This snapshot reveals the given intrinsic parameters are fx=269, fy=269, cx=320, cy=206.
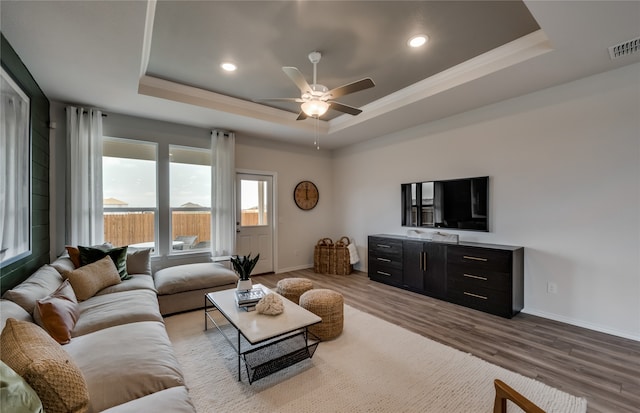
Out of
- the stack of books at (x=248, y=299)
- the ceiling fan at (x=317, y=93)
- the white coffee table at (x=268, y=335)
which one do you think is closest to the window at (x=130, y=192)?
the white coffee table at (x=268, y=335)

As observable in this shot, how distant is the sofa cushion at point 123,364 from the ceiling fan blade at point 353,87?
255 cm

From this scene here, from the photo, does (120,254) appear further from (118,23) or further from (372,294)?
(372,294)

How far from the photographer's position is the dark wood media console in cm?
324

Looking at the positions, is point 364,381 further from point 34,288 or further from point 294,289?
point 34,288

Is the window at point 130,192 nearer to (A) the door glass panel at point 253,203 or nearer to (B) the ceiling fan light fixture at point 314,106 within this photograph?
(A) the door glass panel at point 253,203

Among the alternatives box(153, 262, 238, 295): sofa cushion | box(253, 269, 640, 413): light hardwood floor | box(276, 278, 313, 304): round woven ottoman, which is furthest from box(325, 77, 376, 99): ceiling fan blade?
box(153, 262, 238, 295): sofa cushion

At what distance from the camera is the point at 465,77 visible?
3.09 metres

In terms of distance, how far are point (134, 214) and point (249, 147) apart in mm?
2245

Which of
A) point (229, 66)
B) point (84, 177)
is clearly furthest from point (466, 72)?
point (84, 177)

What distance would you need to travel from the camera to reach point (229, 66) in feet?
10.2

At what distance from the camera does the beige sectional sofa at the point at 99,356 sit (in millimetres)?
1139

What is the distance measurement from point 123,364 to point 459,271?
368 centimetres

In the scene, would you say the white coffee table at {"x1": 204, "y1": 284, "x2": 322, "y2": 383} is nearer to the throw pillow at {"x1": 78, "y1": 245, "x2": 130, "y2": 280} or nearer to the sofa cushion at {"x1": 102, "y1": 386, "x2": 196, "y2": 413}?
the sofa cushion at {"x1": 102, "y1": 386, "x2": 196, "y2": 413}

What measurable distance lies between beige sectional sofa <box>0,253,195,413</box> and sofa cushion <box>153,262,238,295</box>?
88 centimetres
